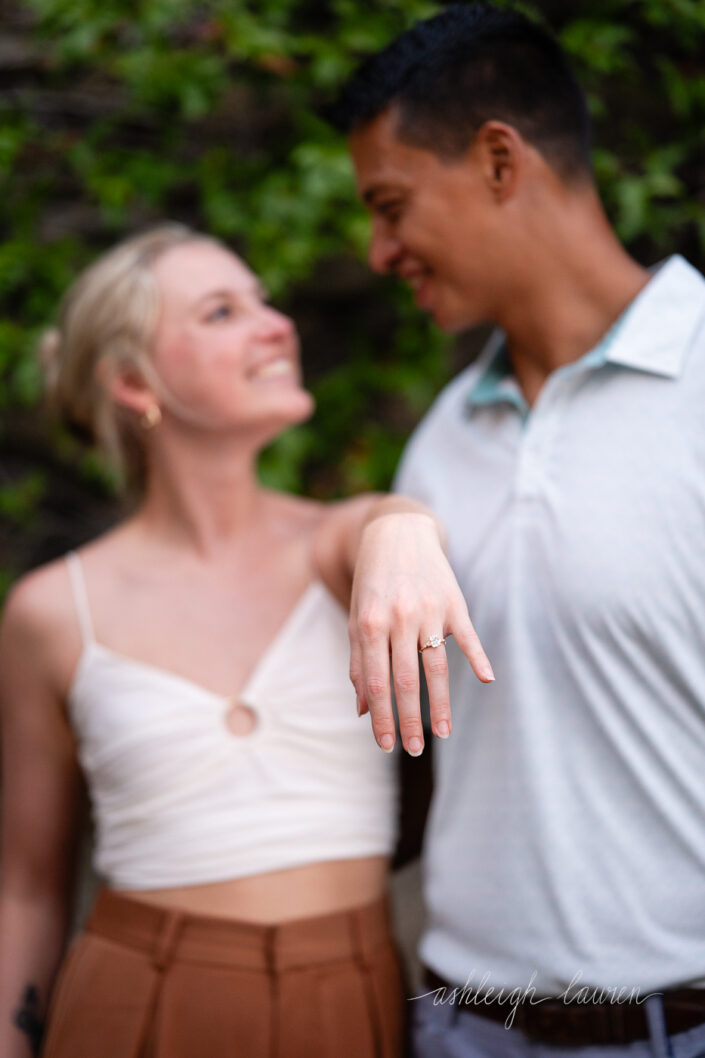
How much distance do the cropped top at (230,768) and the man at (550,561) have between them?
207 mm

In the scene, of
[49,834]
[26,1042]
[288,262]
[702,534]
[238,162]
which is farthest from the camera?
[238,162]

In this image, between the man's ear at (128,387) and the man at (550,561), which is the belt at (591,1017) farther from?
the man's ear at (128,387)

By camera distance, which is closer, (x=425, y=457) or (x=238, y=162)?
(x=425, y=457)

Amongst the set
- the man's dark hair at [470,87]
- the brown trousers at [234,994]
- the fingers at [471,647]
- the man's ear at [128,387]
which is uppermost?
the man's dark hair at [470,87]

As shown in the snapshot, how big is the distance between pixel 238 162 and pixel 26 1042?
2.33 metres

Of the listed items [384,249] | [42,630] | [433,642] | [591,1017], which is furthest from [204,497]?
[591,1017]

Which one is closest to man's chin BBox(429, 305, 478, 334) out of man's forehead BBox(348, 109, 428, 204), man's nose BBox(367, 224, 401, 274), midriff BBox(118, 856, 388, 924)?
man's nose BBox(367, 224, 401, 274)

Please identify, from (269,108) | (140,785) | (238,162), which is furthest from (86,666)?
(269,108)

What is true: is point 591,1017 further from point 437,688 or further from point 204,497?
point 204,497

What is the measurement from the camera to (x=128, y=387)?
2078 mm

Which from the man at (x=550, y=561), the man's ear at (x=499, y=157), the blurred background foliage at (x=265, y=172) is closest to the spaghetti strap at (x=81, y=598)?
the blurred background foliage at (x=265, y=172)

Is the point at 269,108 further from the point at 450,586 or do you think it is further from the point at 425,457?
the point at 450,586

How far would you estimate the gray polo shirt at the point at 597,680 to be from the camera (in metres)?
1.42

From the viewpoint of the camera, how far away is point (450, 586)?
1.18m
